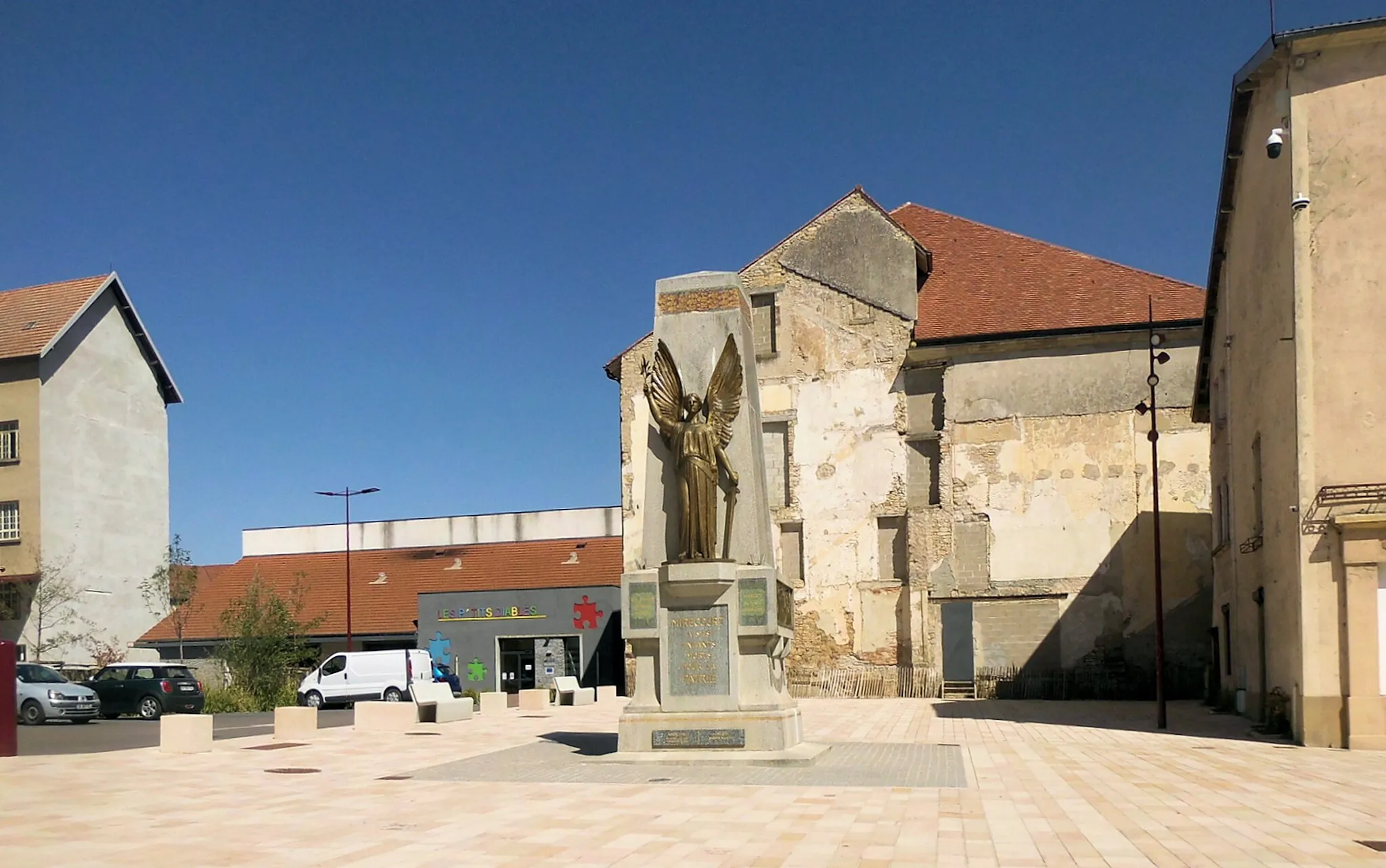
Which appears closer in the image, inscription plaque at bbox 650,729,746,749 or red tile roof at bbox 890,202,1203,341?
inscription plaque at bbox 650,729,746,749

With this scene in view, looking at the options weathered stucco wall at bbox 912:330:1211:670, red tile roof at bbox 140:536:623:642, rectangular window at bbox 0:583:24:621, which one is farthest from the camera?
red tile roof at bbox 140:536:623:642

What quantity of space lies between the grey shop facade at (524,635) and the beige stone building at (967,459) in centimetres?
592

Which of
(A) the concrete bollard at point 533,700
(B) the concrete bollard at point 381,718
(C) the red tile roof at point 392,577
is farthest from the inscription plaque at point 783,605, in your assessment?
(C) the red tile roof at point 392,577

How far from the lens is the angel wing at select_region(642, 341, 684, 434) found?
677 inches

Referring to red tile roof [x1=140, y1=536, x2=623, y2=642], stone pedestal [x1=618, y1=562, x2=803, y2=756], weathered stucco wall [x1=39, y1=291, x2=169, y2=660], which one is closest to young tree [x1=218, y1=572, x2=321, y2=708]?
red tile roof [x1=140, y1=536, x2=623, y2=642]

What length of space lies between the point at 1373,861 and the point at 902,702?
24.5 metres

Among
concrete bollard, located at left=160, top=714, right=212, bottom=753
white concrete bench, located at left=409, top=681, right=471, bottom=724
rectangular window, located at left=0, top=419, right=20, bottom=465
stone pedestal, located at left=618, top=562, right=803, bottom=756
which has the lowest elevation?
white concrete bench, located at left=409, top=681, right=471, bottom=724

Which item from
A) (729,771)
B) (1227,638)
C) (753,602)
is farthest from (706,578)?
(1227,638)

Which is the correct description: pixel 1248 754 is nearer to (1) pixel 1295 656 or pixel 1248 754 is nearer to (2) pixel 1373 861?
(1) pixel 1295 656

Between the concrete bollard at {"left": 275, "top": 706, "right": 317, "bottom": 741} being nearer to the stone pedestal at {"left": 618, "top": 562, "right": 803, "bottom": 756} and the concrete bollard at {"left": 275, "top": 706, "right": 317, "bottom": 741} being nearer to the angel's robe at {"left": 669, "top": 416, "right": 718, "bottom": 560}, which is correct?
the stone pedestal at {"left": 618, "top": 562, "right": 803, "bottom": 756}

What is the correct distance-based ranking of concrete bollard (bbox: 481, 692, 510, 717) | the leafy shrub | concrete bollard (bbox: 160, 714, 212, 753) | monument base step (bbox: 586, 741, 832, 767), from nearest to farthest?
monument base step (bbox: 586, 741, 832, 767)
concrete bollard (bbox: 160, 714, 212, 753)
concrete bollard (bbox: 481, 692, 510, 717)
the leafy shrub

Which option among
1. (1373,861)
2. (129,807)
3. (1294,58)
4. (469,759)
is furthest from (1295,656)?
(129,807)

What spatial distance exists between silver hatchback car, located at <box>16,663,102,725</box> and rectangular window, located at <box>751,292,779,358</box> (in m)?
20.4

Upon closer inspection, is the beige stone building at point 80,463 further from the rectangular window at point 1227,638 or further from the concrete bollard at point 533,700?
the rectangular window at point 1227,638
